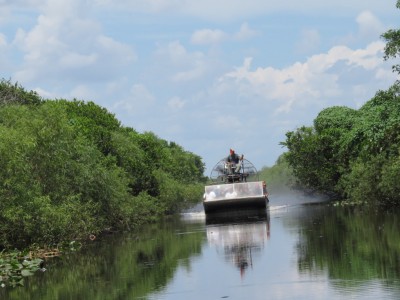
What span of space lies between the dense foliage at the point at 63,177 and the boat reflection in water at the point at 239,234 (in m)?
5.49

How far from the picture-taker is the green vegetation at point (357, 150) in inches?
1431

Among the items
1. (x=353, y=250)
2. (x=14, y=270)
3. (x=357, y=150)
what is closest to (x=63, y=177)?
(x=14, y=270)

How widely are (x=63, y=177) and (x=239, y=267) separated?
16.5m

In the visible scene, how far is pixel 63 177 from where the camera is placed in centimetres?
3666

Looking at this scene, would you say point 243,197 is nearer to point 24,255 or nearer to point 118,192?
point 118,192

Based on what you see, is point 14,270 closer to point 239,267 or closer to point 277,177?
point 239,267

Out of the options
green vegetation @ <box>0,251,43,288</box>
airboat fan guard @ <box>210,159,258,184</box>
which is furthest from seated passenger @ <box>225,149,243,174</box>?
green vegetation @ <box>0,251,43,288</box>

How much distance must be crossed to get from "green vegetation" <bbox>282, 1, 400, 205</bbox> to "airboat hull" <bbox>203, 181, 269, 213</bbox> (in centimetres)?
547

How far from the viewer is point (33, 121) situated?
118 feet

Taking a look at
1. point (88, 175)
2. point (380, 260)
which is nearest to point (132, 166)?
point (88, 175)

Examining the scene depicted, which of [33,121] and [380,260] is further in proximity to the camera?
[33,121]

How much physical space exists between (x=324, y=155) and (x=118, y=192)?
30.8 metres

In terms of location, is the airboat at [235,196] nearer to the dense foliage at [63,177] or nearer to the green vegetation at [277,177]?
the dense foliage at [63,177]

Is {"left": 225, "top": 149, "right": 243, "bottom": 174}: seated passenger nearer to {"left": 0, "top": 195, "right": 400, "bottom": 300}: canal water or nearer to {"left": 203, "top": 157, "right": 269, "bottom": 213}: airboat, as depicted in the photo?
{"left": 203, "top": 157, "right": 269, "bottom": 213}: airboat
